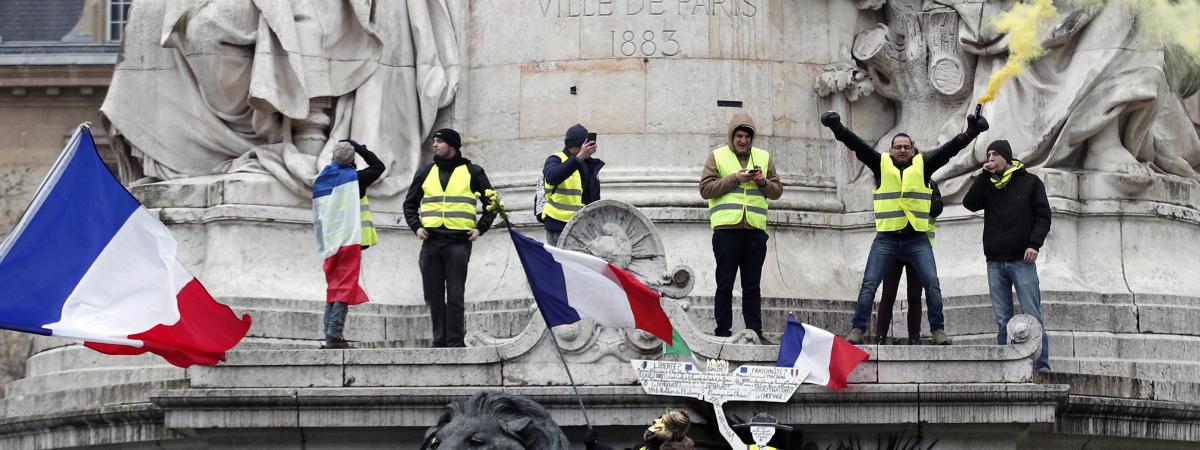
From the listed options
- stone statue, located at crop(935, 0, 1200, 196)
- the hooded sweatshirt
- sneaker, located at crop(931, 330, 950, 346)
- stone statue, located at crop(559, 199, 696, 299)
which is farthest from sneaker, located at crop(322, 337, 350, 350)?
stone statue, located at crop(935, 0, 1200, 196)

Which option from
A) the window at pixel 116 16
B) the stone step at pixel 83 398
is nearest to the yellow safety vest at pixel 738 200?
the stone step at pixel 83 398

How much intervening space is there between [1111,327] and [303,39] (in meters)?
7.79

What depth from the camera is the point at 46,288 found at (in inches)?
1111

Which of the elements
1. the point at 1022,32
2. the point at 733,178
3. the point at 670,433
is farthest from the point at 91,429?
the point at 1022,32

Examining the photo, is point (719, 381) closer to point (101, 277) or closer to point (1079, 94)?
point (101, 277)

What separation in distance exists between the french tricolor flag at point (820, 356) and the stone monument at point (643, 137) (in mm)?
2710

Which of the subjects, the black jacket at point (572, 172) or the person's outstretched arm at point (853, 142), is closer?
the person's outstretched arm at point (853, 142)

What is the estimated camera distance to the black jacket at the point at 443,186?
97.7ft

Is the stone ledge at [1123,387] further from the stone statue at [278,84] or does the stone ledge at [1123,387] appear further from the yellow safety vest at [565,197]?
the stone statue at [278,84]

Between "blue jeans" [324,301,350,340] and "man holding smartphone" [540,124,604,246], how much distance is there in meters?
1.95

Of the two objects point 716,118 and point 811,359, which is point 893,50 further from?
point 811,359

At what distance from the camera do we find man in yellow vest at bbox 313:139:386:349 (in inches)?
1170

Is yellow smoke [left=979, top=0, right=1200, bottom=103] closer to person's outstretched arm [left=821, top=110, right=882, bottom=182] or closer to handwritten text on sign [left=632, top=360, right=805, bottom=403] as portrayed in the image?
person's outstretched arm [left=821, top=110, right=882, bottom=182]

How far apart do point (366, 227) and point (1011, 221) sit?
18.0 feet
